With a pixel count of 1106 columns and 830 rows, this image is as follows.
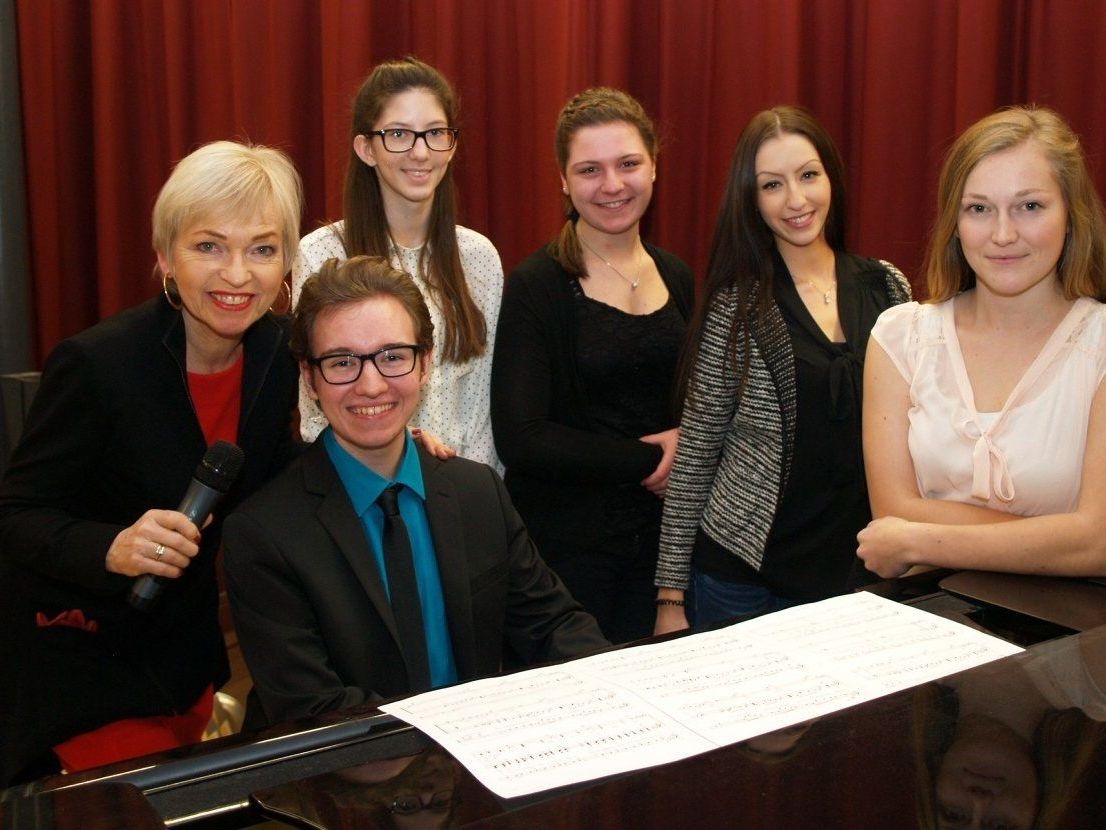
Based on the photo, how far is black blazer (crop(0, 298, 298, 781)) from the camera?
1.73 metres

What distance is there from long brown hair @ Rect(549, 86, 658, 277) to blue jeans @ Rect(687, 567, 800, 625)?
2.47ft

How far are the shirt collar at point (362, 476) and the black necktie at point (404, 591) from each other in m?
0.02

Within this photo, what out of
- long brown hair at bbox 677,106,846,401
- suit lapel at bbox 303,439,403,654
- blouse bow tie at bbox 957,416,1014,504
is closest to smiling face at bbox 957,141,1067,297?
blouse bow tie at bbox 957,416,1014,504

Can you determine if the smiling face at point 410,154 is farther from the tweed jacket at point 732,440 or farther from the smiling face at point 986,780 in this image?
the smiling face at point 986,780

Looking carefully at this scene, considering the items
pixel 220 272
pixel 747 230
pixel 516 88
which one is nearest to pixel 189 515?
pixel 220 272

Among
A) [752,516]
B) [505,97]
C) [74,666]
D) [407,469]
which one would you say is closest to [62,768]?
[74,666]

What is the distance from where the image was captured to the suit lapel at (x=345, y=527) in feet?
5.16

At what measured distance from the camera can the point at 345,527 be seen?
1.61 m

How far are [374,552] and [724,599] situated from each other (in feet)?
3.20

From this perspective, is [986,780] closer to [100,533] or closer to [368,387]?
[368,387]

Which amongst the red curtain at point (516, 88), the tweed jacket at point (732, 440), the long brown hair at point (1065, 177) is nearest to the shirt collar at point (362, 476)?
the tweed jacket at point (732, 440)

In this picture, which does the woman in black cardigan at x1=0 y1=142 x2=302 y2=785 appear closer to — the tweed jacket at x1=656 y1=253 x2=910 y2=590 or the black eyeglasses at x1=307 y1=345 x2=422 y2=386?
the black eyeglasses at x1=307 y1=345 x2=422 y2=386

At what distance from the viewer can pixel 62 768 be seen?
1.74m

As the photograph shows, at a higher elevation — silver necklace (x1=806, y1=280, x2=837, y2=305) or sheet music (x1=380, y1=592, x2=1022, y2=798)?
silver necklace (x1=806, y1=280, x2=837, y2=305)
